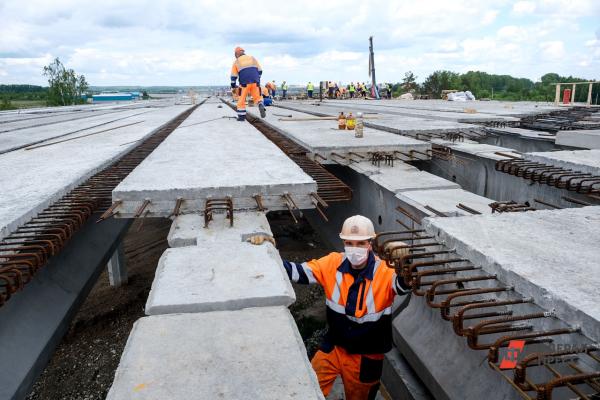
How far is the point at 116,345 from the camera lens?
27.8ft

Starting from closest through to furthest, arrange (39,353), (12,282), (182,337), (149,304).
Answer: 1. (182,337)
2. (149,304)
3. (12,282)
4. (39,353)

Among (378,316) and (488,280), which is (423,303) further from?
(488,280)

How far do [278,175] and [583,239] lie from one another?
291 centimetres

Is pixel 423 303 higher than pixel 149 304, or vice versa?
pixel 149 304

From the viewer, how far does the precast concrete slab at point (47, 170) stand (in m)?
4.20

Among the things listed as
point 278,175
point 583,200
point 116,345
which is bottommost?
point 116,345

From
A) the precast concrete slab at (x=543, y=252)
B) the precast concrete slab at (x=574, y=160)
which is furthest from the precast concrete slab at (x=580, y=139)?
the precast concrete slab at (x=543, y=252)

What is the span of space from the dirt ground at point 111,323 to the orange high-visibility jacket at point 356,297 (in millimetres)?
3582

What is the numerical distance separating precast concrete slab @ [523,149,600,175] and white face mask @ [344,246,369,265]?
3499 mm

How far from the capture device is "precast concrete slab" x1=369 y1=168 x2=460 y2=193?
17.2 feet

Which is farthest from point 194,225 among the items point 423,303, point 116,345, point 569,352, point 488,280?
point 116,345

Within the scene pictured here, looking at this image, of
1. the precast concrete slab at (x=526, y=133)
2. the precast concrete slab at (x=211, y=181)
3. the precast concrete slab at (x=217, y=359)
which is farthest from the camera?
the precast concrete slab at (x=526, y=133)

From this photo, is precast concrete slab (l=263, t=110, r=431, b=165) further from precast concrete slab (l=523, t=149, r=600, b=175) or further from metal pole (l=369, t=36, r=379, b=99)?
metal pole (l=369, t=36, r=379, b=99)

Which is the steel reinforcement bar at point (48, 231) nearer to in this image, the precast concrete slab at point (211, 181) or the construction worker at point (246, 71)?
the precast concrete slab at point (211, 181)
